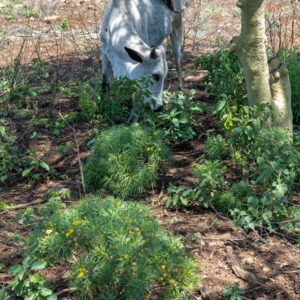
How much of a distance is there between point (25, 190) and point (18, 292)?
5.98 feet

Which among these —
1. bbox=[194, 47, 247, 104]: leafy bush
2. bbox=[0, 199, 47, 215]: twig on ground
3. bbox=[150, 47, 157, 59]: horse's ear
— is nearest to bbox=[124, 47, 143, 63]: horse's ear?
bbox=[150, 47, 157, 59]: horse's ear

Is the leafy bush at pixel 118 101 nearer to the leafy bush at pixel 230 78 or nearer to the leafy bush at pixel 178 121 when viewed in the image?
the leafy bush at pixel 178 121

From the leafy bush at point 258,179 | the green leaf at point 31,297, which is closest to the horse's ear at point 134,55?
the leafy bush at point 258,179

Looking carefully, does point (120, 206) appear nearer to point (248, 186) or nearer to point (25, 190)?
point (248, 186)

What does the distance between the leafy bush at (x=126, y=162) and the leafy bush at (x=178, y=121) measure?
0.45 metres

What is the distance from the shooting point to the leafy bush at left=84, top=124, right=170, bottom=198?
11.8 feet

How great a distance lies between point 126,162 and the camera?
362 cm

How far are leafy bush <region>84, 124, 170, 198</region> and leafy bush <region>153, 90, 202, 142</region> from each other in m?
0.45

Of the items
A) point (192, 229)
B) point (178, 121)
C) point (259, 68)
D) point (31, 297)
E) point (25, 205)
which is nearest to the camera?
point (31, 297)

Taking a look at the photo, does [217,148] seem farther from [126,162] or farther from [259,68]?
[126,162]

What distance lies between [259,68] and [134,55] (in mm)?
1531

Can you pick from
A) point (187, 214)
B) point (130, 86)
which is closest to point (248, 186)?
point (187, 214)

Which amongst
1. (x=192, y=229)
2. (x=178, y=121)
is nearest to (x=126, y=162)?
(x=192, y=229)

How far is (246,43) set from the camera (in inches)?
143
